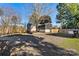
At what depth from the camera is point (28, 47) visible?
69.9 inches

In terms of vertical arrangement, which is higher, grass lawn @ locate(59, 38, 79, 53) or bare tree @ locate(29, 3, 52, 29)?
bare tree @ locate(29, 3, 52, 29)

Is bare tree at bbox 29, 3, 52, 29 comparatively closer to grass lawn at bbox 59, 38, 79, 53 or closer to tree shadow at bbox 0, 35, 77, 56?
tree shadow at bbox 0, 35, 77, 56

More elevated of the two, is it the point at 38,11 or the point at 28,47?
the point at 38,11

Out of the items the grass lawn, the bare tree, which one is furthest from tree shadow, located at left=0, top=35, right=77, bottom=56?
the bare tree

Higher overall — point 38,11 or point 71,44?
point 38,11

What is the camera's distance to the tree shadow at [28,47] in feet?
5.78

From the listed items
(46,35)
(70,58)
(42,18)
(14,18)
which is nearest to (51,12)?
(42,18)

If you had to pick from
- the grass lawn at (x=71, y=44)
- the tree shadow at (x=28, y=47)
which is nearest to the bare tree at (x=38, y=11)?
the tree shadow at (x=28, y=47)

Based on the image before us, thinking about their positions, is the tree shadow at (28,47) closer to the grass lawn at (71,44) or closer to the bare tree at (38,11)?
the grass lawn at (71,44)

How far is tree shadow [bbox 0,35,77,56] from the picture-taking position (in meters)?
1.76

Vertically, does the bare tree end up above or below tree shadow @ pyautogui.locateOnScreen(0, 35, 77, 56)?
above

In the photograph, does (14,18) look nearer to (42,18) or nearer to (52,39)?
(42,18)

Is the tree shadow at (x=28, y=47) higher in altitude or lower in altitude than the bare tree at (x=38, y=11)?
lower

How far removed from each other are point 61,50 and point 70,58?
4.5 inches
